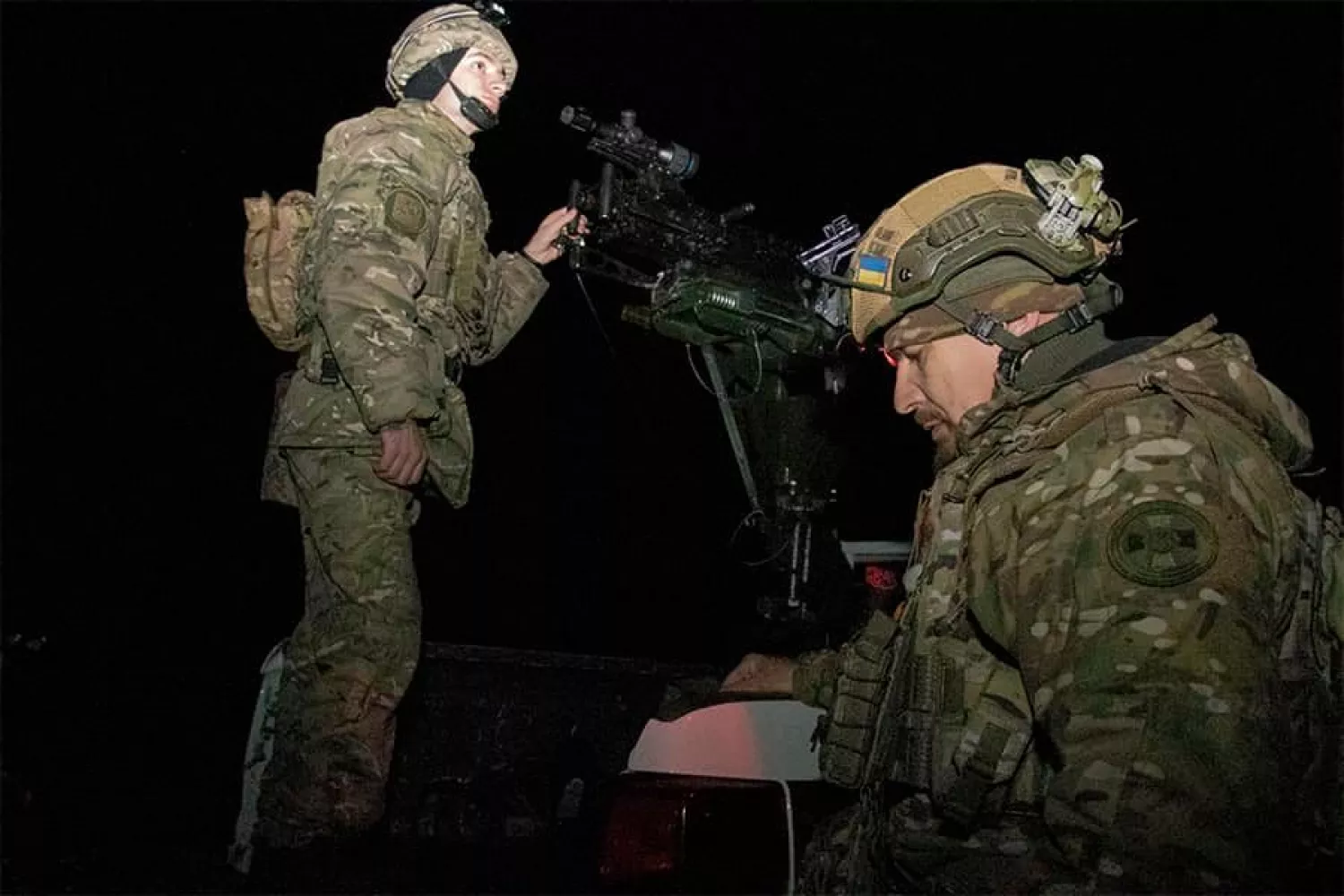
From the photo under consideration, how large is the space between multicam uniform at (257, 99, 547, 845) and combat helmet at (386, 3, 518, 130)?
19 centimetres

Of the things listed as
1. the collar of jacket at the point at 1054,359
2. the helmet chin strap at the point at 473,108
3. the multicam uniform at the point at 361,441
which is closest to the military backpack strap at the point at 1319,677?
the collar of jacket at the point at 1054,359

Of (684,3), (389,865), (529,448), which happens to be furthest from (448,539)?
(684,3)

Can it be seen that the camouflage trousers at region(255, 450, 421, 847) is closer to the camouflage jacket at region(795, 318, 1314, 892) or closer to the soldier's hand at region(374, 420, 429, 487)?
the soldier's hand at region(374, 420, 429, 487)

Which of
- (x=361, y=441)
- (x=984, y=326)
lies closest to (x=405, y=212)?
(x=361, y=441)

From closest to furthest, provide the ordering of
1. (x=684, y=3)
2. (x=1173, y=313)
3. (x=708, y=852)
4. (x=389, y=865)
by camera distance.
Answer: (x=708, y=852), (x=389, y=865), (x=684, y=3), (x=1173, y=313)

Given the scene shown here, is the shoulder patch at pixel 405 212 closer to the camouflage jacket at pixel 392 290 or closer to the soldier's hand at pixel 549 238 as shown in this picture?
the camouflage jacket at pixel 392 290

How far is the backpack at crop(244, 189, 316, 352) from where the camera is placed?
3.45m

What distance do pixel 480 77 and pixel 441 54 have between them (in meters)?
0.17

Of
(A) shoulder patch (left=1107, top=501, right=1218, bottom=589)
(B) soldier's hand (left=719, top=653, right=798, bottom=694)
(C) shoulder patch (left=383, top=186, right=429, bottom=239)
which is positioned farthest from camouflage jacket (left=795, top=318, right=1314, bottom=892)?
(C) shoulder patch (left=383, top=186, right=429, bottom=239)

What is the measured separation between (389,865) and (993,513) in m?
2.15

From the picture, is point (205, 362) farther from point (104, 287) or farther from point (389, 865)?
point (389, 865)

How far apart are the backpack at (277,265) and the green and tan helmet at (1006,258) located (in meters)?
2.26

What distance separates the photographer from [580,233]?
4109 millimetres

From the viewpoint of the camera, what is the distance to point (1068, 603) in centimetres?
151
